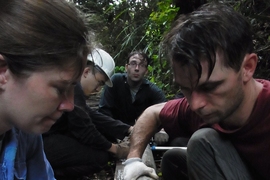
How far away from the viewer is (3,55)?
4.08ft

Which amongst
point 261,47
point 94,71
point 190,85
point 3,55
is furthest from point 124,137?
point 3,55

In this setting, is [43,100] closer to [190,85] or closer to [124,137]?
[190,85]

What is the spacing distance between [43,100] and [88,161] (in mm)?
2515

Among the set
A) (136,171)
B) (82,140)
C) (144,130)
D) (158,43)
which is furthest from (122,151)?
(158,43)

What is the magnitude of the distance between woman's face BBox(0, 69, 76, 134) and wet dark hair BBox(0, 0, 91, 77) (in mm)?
32

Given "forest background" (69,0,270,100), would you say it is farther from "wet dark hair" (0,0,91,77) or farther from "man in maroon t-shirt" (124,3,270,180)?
Answer: "man in maroon t-shirt" (124,3,270,180)

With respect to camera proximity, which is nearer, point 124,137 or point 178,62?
point 178,62

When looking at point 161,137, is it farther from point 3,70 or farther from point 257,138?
point 3,70

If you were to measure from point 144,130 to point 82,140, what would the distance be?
3.59ft

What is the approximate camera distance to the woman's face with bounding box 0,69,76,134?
1.32 m

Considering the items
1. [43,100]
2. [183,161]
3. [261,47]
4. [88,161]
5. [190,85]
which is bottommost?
[88,161]

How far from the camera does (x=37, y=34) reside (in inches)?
49.6

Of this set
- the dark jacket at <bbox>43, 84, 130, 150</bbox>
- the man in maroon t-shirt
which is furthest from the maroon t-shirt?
the dark jacket at <bbox>43, 84, 130, 150</bbox>

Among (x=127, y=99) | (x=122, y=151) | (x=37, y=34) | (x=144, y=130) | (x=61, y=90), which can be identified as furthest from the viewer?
(x=127, y=99)
